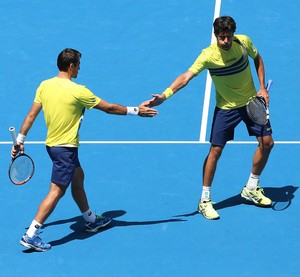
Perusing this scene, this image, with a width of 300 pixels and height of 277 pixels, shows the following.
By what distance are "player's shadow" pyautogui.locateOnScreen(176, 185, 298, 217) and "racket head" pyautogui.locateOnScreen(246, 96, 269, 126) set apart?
106 cm

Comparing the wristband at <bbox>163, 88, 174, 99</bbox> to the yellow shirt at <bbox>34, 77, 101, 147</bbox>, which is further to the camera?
the wristband at <bbox>163, 88, 174, 99</bbox>

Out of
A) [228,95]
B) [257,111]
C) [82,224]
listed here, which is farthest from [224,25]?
[82,224]

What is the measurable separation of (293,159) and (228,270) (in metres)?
2.64

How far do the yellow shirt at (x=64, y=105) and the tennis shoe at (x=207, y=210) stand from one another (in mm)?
1788

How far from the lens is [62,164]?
1017 centimetres

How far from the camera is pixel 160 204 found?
36.9 feet

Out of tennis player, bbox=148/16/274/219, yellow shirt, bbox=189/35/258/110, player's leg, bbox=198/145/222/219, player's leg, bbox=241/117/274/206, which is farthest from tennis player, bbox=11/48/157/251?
player's leg, bbox=241/117/274/206

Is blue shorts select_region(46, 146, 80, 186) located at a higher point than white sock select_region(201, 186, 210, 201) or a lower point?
higher

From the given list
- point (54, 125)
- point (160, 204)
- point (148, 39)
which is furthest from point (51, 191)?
point (148, 39)

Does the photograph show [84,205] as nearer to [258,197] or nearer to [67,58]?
[67,58]

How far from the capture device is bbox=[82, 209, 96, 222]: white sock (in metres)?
10.6

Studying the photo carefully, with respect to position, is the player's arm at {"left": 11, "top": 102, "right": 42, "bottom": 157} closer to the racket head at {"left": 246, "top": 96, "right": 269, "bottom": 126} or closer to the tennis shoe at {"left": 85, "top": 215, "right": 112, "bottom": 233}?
the tennis shoe at {"left": 85, "top": 215, "right": 112, "bottom": 233}

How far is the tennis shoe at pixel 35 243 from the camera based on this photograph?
10.2 m

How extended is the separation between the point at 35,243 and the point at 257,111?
2.94 meters
